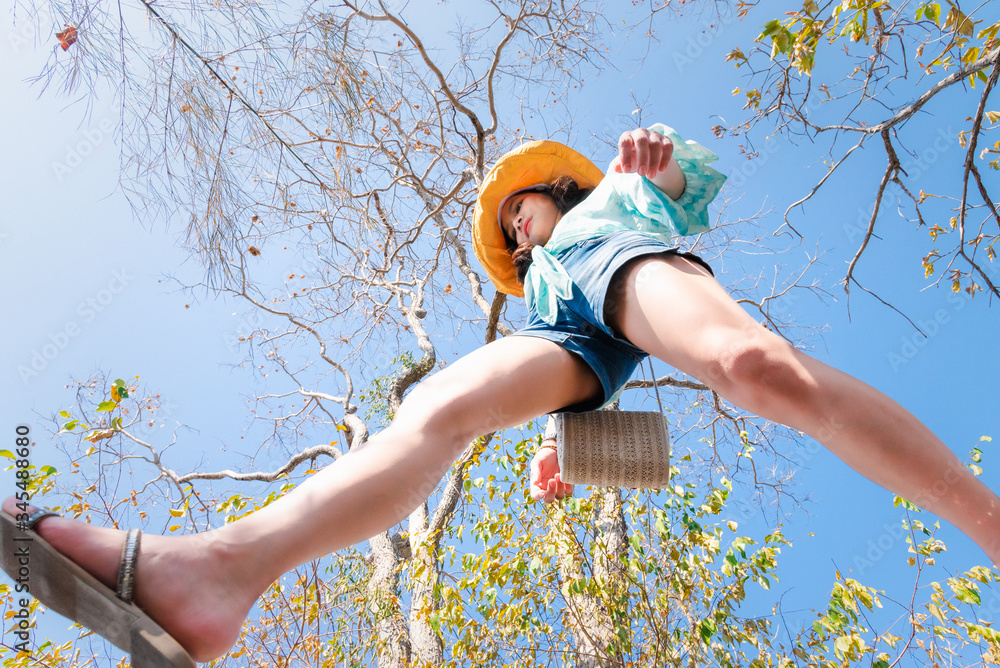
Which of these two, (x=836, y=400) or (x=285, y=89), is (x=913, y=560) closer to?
(x=836, y=400)

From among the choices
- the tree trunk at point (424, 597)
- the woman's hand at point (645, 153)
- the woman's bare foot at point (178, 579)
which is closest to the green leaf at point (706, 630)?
the tree trunk at point (424, 597)

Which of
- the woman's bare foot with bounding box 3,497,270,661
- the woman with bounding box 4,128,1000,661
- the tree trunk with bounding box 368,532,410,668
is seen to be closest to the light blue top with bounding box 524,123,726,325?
the woman with bounding box 4,128,1000,661

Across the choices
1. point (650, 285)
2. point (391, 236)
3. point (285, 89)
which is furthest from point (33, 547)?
point (391, 236)

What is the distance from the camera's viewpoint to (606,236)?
149 cm

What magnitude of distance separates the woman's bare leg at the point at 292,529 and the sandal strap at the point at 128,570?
1 cm

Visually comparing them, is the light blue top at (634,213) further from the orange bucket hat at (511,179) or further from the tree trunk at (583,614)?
the tree trunk at (583,614)

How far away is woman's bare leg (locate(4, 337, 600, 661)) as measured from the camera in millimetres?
875

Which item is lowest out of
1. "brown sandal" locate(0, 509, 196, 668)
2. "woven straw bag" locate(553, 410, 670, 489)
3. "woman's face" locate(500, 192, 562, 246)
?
"brown sandal" locate(0, 509, 196, 668)

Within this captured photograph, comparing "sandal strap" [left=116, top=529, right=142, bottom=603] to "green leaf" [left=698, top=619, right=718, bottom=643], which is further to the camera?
"green leaf" [left=698, top=619, right=718, bottom=643]

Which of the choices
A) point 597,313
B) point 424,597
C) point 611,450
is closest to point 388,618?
point 424,597

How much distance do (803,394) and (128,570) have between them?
1.10 m

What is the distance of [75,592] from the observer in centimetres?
84

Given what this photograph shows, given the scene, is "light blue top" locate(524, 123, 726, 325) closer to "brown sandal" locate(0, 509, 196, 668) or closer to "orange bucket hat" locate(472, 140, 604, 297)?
"orange bucket hat" locate(472, 140, 604, 297)

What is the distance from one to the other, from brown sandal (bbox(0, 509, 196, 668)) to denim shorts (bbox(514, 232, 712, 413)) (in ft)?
3.13
